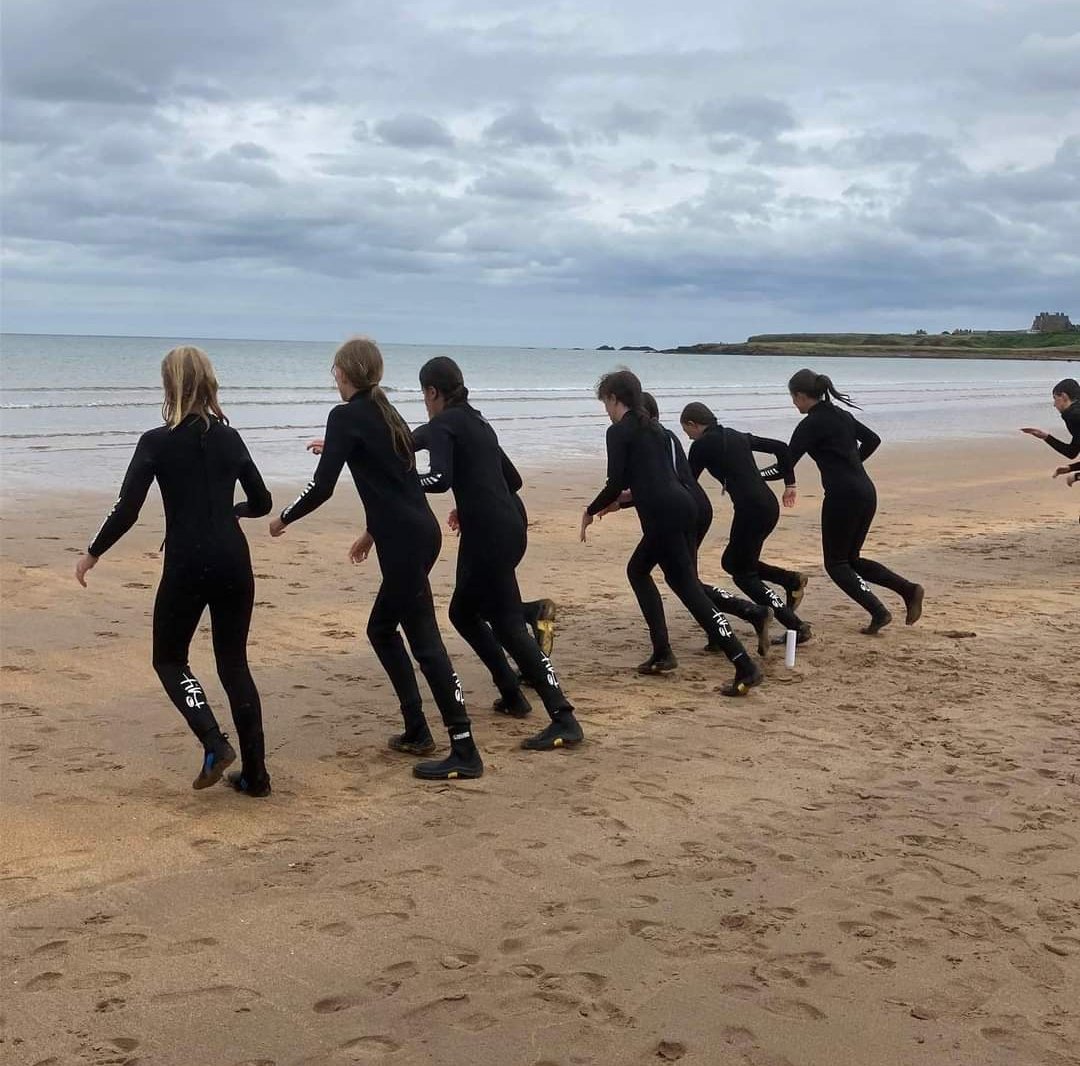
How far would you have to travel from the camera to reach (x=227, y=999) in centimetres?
370

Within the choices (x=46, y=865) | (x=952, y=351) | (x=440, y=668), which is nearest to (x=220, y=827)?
(x=46, y=865)

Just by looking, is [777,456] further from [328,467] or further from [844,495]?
[328,467]

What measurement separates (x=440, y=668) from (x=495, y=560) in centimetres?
70

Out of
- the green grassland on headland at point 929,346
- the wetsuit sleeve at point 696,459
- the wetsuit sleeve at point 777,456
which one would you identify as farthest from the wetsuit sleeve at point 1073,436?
the green grassland on headland at point 929,346

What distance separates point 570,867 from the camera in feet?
15.4

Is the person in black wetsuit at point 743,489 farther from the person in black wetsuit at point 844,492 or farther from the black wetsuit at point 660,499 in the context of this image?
the black wetsuit at point 660,499

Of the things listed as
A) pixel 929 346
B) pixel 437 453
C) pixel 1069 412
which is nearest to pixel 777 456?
pixel 437 453

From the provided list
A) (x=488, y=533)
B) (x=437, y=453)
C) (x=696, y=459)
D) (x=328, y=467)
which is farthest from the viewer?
(x=696, y=459)

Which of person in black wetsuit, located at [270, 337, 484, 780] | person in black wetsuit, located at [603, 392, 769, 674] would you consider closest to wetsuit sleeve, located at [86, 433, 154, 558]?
person in black wetsuit, located at [270, 337, 484, 780]

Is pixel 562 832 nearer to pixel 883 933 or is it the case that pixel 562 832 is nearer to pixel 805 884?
pixel 805 884

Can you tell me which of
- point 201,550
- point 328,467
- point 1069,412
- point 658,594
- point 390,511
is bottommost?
point 658,594

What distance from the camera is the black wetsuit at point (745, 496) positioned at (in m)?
8.30

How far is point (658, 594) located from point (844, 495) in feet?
5.92

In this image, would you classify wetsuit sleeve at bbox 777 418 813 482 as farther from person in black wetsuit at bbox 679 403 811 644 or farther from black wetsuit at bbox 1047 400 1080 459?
black wetsuit at bbox 1047 400 1080 459
